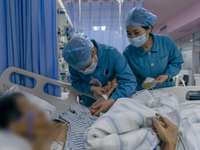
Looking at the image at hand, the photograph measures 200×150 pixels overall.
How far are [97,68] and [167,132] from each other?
0.77 meters

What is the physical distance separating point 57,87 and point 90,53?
64 cm

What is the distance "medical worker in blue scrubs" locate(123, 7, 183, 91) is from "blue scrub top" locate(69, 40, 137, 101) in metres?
0.25

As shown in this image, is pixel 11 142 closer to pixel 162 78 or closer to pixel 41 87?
pixel 41 87

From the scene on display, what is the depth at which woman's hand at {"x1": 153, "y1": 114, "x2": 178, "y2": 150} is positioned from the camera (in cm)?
70

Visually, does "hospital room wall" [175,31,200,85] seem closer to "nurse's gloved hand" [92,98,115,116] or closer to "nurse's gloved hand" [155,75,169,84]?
"nurse's gloved hand" [155,75,169,84]

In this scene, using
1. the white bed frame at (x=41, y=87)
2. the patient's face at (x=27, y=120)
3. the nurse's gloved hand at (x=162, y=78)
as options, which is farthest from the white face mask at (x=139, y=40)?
the patient's face at (x=27, y=120)

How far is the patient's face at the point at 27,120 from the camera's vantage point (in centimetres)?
29

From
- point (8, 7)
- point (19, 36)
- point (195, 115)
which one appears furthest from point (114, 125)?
point (8, 7)

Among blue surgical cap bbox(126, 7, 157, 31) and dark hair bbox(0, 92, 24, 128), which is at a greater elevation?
blue surgical cap bbox(126, 7, 157, 31)

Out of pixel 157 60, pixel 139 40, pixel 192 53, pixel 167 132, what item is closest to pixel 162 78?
pixel 157 60

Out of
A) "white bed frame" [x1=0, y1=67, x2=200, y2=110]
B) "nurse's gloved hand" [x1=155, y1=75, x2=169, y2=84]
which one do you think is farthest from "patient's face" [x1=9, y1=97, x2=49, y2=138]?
"nurse's gloved hand" [x1=155, y1=75, x2=169, y2=84]

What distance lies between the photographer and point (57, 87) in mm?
1562

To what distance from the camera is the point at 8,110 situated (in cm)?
29

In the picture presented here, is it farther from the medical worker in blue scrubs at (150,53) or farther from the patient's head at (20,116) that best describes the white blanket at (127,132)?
the medical worker in blue scrubs at (150,53)
